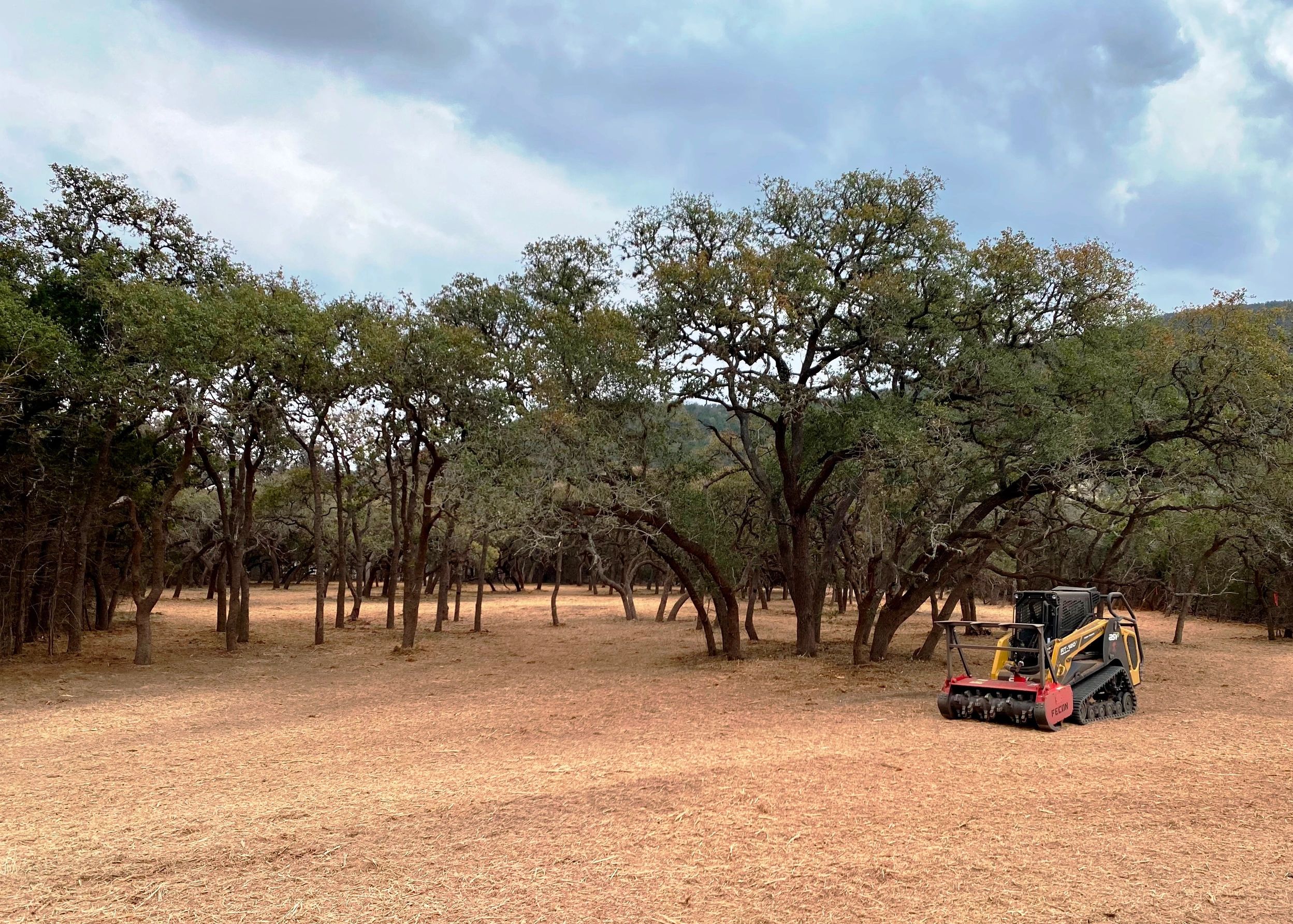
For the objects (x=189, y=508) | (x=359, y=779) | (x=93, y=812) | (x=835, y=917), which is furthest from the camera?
(x=189, y=508)

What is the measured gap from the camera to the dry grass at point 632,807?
441 centimetres

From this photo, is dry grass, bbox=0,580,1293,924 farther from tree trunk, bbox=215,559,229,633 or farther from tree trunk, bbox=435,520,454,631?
tree trunk, bbox=435,520,454,631

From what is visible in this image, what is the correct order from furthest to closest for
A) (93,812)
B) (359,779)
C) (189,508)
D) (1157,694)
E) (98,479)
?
(189,508), (98,479), (1157,694), (359,779), (93,812)

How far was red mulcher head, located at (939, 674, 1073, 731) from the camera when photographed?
847 cm

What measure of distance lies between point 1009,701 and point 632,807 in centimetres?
497

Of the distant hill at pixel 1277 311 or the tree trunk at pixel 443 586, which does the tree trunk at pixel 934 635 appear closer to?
the distant hill at pixel 1277 311

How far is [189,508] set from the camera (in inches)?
1245

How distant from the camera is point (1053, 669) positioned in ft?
28.9

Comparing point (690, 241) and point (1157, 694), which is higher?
point (690, 241)

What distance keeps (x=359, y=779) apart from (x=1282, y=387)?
40.5 feet

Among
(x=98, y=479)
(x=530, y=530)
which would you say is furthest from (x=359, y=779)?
(x=98, y=479)

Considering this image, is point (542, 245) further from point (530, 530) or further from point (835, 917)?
point (835, 917)

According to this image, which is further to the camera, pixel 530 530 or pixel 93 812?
pixel 530 530

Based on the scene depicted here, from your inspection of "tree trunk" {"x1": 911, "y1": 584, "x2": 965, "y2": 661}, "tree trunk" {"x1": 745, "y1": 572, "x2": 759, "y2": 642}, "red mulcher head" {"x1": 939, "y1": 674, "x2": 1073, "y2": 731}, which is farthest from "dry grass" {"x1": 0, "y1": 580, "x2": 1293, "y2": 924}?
"tree trunk" {"x1": 745, "y1": 572, "x2": 759, "y2": 642}
